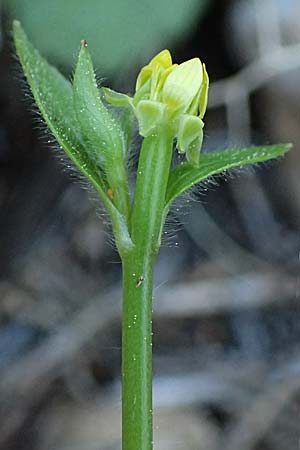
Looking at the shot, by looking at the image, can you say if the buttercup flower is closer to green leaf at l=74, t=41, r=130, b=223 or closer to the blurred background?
green leaf at l=74, t=41, r=130, b=223

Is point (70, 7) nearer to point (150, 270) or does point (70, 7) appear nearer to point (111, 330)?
point (111, 330)

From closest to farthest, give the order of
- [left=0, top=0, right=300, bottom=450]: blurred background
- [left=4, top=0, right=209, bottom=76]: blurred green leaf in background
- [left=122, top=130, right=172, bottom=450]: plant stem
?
[left=122, top=130, right=172, bottom=450]: plant stem, [left=0, top=0, right=300, bottom=450]: blurred background, [left=4, top=0, right=209, bottom=76]: blurred green leaf in background

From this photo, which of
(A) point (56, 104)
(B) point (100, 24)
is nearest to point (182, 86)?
(A) point (56, 104)

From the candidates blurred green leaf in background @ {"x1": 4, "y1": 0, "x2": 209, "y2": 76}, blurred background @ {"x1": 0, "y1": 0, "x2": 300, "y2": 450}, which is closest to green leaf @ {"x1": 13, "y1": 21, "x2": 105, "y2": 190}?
blurred background @ {"x1": 0, "y1": 0, "x2": 300, "y2": 450}

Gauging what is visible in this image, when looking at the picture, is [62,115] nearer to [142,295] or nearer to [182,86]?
[182,86]

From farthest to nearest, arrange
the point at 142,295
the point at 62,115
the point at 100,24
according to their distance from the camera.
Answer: the point at 100,24 → the point at 62,115 → the point at 142,295

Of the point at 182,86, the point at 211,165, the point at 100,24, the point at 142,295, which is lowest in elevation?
the point at 142,295

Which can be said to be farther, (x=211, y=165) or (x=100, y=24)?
(x=100, y=24)

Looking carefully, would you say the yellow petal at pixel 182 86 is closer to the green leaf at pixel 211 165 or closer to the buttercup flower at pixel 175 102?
the buttercup flower at pixel 175 102
